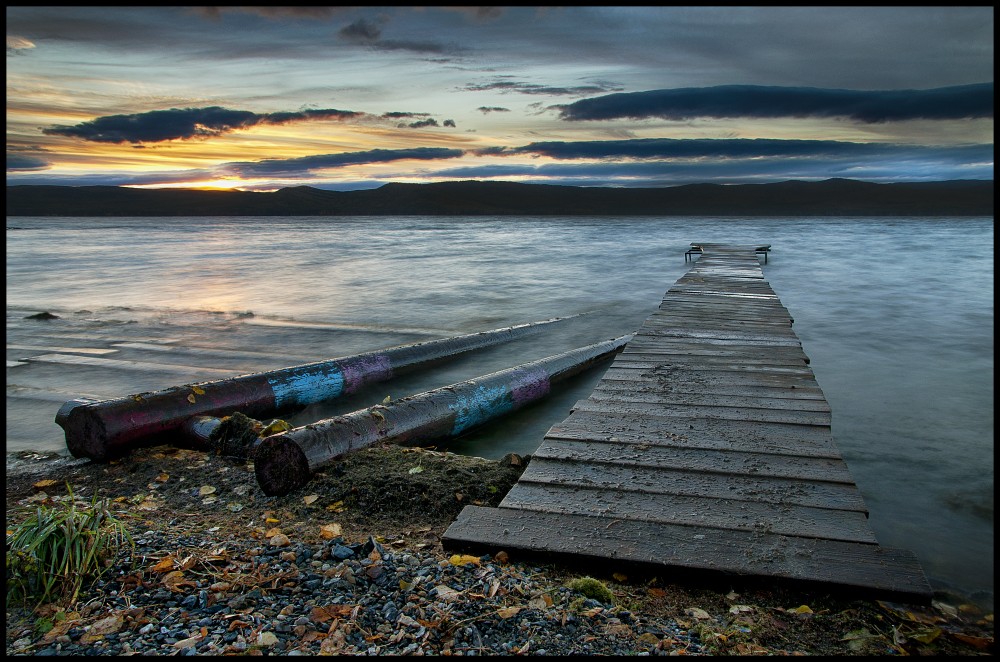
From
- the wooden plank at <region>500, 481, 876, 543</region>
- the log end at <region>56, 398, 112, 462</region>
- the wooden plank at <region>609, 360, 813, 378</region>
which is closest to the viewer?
A: the wooden plank at <region>500, 481, 876, 543</region>

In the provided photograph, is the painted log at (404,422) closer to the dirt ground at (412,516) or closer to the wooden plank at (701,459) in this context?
the dirt ground at (412,516)

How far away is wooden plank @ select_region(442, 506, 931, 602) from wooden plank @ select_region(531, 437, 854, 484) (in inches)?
28.4

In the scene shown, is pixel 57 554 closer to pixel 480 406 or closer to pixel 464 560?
pixel 464 560

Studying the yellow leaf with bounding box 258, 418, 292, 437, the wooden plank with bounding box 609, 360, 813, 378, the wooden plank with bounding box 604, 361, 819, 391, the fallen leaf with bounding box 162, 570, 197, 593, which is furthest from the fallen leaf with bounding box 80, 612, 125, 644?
the wooden plank with bounding box 609, 360, 813, 378

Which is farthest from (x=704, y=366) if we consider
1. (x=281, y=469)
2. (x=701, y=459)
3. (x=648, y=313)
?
(x=648, y=313)

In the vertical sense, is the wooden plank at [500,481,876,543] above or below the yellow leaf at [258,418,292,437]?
below

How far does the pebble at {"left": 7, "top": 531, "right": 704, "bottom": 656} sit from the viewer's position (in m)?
2.51

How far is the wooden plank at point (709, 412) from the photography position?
15.8 feet

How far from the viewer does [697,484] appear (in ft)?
12.3

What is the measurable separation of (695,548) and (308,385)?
4.63 meters

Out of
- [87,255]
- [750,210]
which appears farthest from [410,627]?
[750,210]

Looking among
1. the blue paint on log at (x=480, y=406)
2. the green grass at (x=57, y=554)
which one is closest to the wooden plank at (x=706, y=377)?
the blue paint on log at (x=480, y=406)

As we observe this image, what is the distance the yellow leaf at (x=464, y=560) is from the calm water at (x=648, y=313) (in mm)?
2907

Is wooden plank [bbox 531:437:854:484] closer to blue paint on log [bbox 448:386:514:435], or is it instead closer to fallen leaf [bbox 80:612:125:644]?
blue paint on log [bbox 448:386:514:435]
